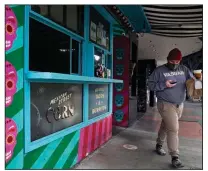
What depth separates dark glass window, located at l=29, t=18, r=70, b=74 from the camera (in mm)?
2271

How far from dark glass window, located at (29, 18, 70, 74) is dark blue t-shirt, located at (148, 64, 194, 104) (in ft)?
4.94

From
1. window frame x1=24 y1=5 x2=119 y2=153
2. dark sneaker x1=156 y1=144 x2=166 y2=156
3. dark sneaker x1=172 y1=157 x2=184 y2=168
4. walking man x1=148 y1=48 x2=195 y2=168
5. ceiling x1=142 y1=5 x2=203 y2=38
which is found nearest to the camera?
window frame x1=24 y1=5 x2=119 y2=153

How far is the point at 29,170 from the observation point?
2.06 meters

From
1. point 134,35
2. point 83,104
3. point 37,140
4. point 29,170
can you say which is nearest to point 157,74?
point 83,104

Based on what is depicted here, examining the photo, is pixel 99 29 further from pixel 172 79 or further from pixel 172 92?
pixel 172 92

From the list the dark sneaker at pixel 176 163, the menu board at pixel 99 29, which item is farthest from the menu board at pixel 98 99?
the dark sneaker at pixel 176 163

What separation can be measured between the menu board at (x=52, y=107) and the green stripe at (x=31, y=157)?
0.47ft

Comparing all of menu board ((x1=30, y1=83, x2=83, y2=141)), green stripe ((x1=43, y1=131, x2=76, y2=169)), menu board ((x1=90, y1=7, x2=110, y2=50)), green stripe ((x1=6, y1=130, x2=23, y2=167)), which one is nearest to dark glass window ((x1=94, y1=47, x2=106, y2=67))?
menu board ((x1=90, y1=7, x2=110, y2=50))

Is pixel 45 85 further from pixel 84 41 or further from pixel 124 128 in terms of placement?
pixel 124 128

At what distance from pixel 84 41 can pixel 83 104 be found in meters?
1.04

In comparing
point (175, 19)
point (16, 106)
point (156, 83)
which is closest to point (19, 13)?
point (16, 106)

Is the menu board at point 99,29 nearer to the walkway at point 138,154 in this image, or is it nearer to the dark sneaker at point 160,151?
the walkway at point 138,154

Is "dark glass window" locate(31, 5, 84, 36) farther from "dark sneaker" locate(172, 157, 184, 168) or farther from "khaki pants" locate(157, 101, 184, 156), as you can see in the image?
"dark sneaker" locate(172, 157, 184, 168)

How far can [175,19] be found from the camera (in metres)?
5.25
